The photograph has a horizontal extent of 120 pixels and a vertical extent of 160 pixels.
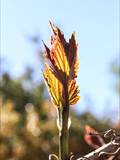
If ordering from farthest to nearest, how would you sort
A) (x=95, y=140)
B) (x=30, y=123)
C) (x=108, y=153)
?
(x=30, y=123) → (x=95, y=140) → (x=108, y=153)

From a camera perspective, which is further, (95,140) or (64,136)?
(95,140)

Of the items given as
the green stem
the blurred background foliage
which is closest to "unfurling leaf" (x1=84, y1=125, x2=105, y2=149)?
the green stem

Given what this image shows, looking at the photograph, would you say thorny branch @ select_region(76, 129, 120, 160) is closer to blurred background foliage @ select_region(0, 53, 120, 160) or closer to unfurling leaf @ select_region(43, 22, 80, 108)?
unfurling leaf @ select_region(43, 22, 80, 108)

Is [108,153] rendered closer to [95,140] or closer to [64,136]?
[64,136]

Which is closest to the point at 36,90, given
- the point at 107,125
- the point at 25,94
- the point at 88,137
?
the point at 25,94

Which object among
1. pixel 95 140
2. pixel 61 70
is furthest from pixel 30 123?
pixel 61 70

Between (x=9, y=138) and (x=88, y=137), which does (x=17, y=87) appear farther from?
(x=88, y=137)

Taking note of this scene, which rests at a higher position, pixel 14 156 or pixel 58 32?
pixel 58 32
